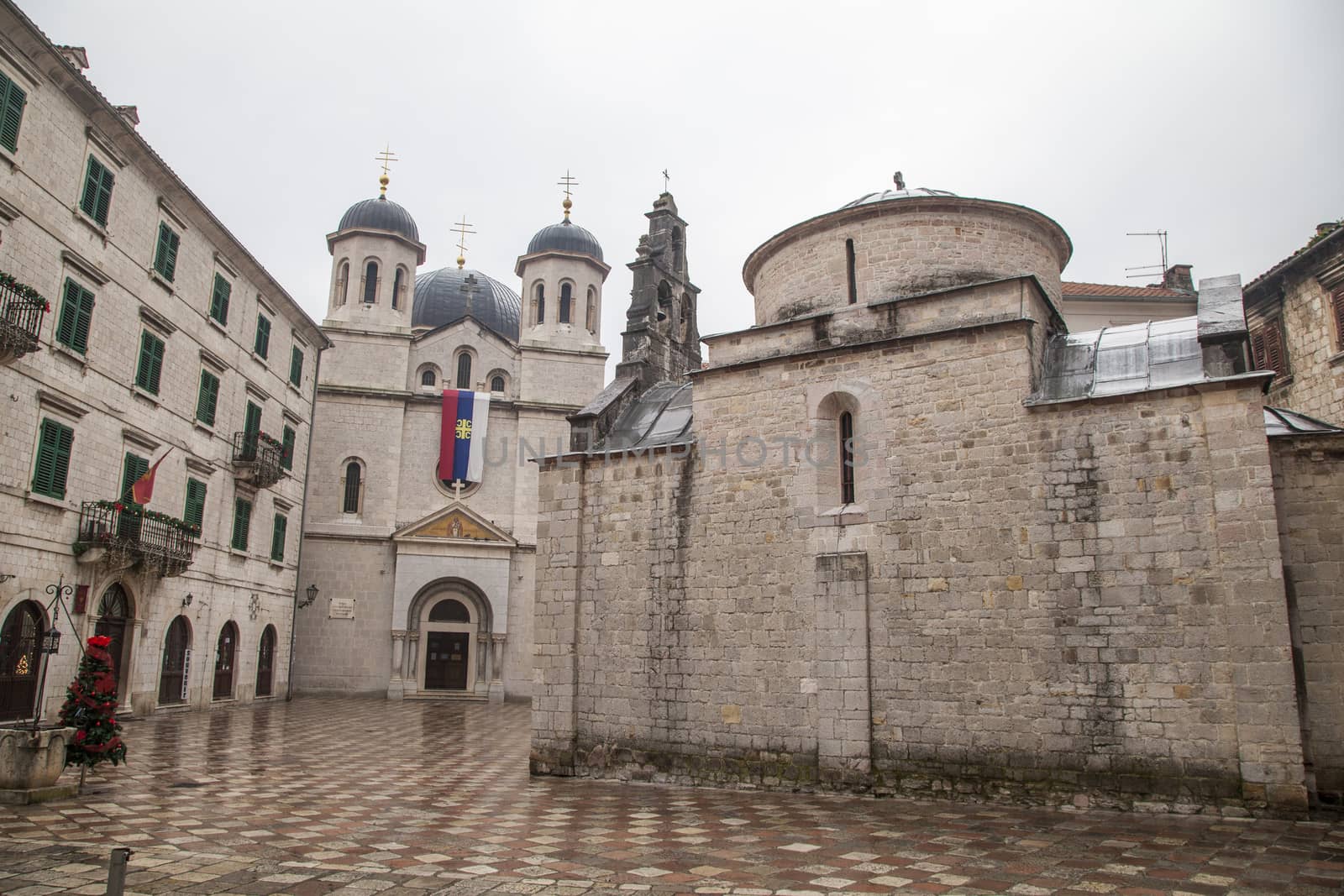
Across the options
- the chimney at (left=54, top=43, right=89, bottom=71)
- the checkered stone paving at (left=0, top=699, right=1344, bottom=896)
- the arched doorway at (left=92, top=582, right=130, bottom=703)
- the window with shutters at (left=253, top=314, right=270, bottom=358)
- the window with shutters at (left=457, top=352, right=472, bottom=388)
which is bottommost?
the checkered stone paving at (left=0, top=699, right=1344, bottom=896)

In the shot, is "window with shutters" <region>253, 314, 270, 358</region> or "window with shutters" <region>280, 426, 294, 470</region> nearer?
"window with shutters" <region>253, 314, 270, 358</region>

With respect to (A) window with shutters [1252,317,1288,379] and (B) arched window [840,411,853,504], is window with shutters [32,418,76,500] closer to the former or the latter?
(B) arched window [840,411,853,504]

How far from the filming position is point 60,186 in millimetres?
16922

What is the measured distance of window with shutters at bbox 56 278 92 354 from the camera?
1700 cm

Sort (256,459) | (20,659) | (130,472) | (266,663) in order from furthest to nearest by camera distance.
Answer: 1. (266,663)
2. (256,459)
3. (130,472)
4. (20,659)

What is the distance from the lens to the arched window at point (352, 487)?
30.2 m

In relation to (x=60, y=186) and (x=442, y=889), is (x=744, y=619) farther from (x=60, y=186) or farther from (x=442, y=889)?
(x=60, y=186)

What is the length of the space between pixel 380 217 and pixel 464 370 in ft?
20.1

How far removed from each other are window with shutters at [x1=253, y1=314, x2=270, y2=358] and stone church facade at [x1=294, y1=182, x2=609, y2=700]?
4.87 meters

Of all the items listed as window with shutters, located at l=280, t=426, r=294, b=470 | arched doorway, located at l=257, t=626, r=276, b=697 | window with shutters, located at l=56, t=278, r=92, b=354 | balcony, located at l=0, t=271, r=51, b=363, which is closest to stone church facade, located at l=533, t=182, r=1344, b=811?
balcony, located at l=0, t=271, r=51, b=363

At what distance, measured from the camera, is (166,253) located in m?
20.6

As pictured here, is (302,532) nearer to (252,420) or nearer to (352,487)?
(352,487)

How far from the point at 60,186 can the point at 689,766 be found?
49.6 ft

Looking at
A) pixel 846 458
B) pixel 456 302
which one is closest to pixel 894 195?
pixel 846 458
